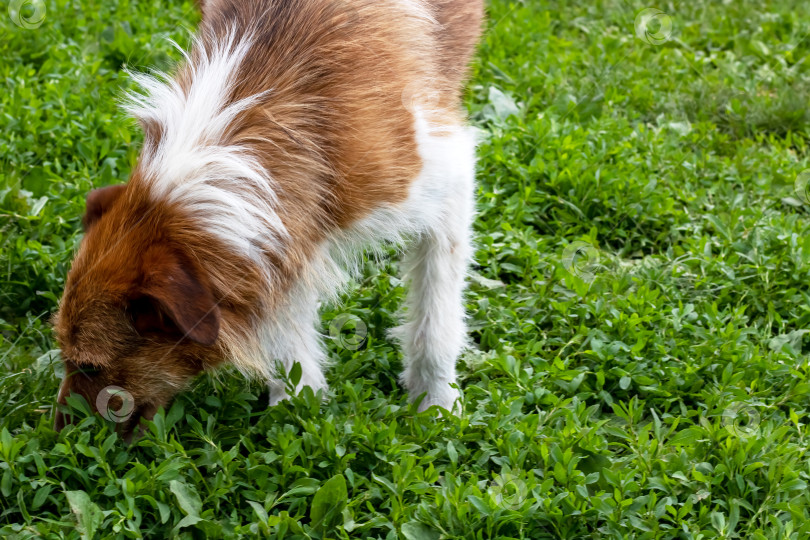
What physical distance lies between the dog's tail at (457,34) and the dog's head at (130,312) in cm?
154

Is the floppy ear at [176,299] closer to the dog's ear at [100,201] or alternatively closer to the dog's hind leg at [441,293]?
the dog's ear at [100,201]

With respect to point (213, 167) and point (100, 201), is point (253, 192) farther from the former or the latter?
point (100, 201)

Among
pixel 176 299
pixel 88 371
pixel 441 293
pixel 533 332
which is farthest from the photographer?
pixel 533 332

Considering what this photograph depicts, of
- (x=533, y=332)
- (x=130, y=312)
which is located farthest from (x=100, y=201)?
(x=533, y=332)

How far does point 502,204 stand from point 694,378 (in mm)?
1529

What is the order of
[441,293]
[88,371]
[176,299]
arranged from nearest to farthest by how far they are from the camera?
[176,299] < [88,371] < [441,293]

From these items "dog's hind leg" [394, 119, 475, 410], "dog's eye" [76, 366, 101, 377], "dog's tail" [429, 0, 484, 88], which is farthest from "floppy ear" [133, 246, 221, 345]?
"dog's tail" [429, 0, 484, 88]

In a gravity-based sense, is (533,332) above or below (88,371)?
below

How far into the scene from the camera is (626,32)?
6.64 m

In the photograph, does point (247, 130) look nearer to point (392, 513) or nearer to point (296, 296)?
point (296, 296)

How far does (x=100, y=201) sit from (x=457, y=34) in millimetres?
1843

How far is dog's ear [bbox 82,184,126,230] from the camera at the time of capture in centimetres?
326

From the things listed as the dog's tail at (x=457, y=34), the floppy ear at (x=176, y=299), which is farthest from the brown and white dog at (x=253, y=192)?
the dog's tail at (x=457, y=34)

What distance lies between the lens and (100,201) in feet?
10.7
